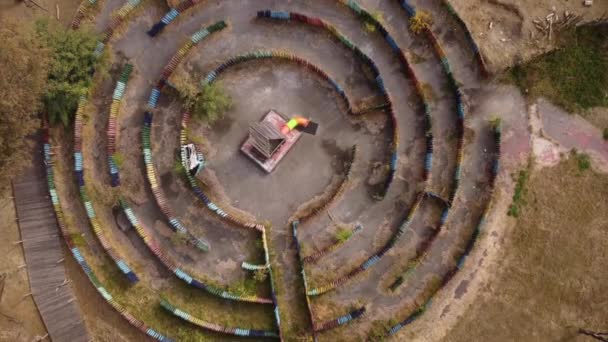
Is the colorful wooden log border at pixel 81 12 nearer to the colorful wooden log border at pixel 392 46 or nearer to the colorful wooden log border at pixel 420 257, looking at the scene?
the colorful wooden log border at pixel 392 46

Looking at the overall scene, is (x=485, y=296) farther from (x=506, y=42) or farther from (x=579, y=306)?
(x=506, y=42)

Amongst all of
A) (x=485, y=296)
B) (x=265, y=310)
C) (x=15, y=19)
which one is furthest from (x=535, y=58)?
(x=15, y=19)

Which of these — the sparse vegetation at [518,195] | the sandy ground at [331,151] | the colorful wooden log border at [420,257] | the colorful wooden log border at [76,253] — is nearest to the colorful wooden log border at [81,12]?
the sandy ground at [331,151]

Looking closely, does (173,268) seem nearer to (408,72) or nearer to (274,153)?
(274,153)

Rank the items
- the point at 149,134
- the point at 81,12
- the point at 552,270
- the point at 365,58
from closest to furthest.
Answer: the point at 81,12 → the point at 552,270 → the point at 149,134 → the point at 365,58

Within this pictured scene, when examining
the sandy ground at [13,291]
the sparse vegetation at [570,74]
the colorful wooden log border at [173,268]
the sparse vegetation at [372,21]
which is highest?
the sparse vegetation at [570,74]

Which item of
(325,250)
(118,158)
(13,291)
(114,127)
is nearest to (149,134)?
(114,127)
